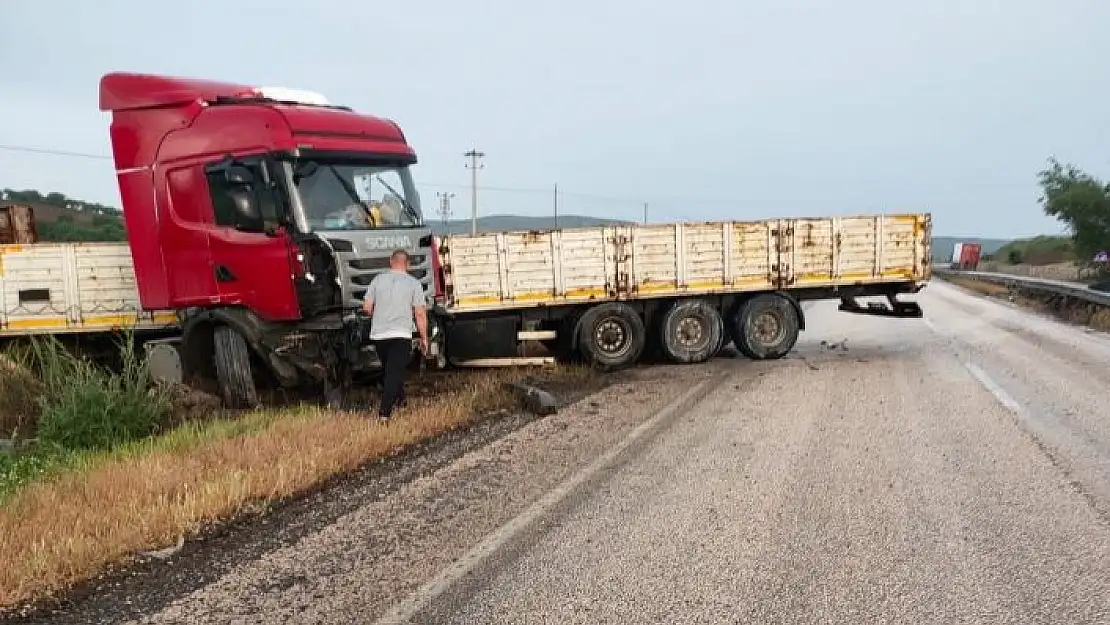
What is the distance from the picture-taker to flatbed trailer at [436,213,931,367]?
39.4 feet

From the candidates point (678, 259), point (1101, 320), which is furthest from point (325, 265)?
point (1101, 320)

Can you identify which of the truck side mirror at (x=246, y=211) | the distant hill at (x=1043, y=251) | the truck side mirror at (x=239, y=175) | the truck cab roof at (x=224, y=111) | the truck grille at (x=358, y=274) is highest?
the truck cab roof at (x=224, y=111)

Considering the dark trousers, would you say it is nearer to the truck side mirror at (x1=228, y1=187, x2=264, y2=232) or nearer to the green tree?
the truck side mirror at (x1=228, y1=187, x2=264, y2=232)

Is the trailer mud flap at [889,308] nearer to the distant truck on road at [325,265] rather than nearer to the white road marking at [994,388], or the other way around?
the distant truck on road at [325,265]

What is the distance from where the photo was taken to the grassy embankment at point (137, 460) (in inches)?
180

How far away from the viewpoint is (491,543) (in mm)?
4680

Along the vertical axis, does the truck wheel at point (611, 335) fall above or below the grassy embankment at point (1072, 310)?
above

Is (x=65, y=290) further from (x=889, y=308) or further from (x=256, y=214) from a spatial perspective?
(x=889, y=308)

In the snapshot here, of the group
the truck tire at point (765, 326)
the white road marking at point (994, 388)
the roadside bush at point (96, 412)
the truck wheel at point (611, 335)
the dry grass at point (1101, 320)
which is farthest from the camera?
the dry grass at point (1101, 320)

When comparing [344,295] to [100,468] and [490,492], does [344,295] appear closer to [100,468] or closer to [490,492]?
[100,468]

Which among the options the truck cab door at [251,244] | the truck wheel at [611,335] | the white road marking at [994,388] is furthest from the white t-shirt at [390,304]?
the white road marking at [994,388]

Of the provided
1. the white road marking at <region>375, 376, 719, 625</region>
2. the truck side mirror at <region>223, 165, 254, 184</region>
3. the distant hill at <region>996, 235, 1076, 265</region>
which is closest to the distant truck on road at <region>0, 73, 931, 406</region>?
the truck side mirror at <region>223, 165, 254, 184</region>

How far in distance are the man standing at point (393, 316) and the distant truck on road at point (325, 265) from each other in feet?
1.49

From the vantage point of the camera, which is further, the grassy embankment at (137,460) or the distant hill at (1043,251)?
the distant hill at (1043,251)
